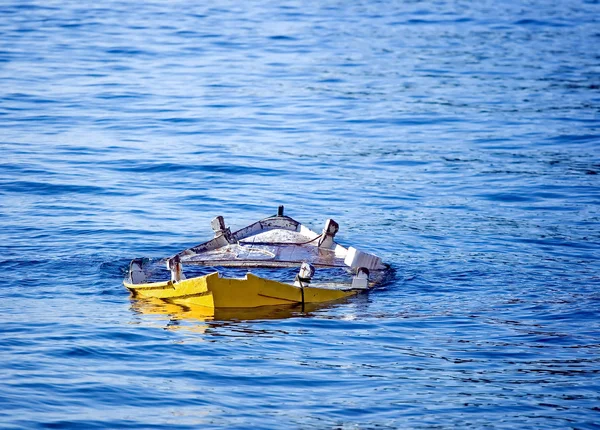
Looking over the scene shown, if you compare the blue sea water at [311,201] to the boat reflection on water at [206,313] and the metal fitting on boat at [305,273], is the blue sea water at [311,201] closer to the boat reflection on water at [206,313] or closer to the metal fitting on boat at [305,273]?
the boat reflection on water at [206,313]

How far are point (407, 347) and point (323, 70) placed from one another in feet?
66.5

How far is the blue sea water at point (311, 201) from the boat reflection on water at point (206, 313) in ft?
0.17

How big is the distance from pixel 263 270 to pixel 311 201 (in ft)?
17.2

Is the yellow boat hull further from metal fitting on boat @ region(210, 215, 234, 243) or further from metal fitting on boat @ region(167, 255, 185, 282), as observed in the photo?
metal fitting on boat @ region(210, 215, 234, 243)

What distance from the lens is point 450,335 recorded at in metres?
11.8

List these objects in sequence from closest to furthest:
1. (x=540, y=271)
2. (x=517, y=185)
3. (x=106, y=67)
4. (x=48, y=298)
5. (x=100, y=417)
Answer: (x=100, y=417) → (x=48, y=298) → (x=540, y=271) → (x=517, y=185) → (x=106, y=67)

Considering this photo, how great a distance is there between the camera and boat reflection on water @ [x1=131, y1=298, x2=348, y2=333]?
11727 millimetres

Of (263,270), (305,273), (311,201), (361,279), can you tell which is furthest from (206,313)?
(311,201)

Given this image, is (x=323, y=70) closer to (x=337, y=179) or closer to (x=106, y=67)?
(x=106, y=67)

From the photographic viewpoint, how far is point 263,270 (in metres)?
13.7

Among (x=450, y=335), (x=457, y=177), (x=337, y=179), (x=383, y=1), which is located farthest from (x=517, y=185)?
(x=383, y=1)

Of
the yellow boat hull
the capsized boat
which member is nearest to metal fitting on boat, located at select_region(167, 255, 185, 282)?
the capsized boat

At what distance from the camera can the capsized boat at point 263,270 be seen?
465 inches

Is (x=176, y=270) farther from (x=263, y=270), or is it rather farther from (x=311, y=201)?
(x=311, y=201)
